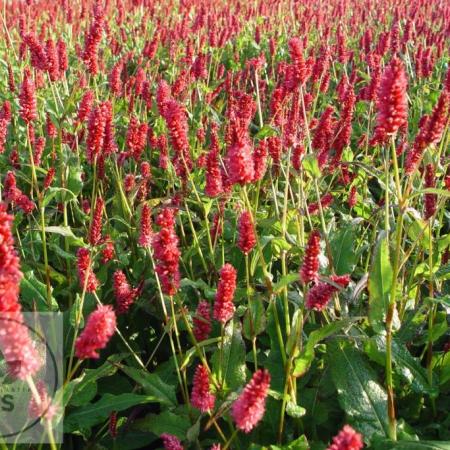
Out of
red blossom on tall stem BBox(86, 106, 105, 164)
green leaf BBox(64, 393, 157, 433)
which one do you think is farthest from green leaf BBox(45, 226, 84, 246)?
green leaf BBox(64, 393, 157, 433)

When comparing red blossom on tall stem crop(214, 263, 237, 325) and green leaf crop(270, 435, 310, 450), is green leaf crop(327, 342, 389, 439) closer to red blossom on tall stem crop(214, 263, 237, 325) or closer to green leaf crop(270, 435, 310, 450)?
green leaf crop(270, 435, 310, 450)

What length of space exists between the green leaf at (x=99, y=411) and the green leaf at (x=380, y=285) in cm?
67

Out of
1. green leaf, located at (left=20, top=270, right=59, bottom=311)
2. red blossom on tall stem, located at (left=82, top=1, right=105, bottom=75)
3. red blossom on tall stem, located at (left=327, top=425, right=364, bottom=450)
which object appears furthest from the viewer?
red blossom on tall stem, located at (left=82, top=1, right=105, bottom=75)

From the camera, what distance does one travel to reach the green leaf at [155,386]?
5.92 ft

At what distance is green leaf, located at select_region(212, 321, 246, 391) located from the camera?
6.09 ft

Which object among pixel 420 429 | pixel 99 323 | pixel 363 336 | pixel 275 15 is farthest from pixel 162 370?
pixel 275 15

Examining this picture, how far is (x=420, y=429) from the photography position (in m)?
1.92

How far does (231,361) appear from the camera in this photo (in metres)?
1.91

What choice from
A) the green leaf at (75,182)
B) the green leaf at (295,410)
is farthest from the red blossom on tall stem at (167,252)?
the green leaf at (75,182)

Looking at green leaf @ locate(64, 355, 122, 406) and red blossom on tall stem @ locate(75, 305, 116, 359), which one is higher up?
red blossom on tall stem @ locate(75, 305, 116, 359)

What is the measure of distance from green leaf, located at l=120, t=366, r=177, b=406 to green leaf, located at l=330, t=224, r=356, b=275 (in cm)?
77

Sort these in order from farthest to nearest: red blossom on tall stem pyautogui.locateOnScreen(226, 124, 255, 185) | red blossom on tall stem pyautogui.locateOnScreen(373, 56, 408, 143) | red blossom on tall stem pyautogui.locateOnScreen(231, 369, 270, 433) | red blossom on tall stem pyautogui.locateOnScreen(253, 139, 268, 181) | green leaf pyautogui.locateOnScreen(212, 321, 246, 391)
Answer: green leaf pyautogui.locateOnScreen(212, 321, 246, 391) → red blossom on tall stem pyautogui.locateOnScreen(253, 139, 268, 181) → red blossom on tall stem pyautogui.locateOnScreen(226, 124, 255, 185) → red blossom on tall stem pyautogui.locateOnScreen(373, 56, 408, 143) → red blossom on tall stem pyautogui.locateOnScreen(231, 369, 270, 433)

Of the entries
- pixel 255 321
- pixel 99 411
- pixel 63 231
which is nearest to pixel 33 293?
pixel 63 231

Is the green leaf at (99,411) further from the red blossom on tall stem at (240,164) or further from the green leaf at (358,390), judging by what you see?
the red blossom on tall stem at (240,164)
